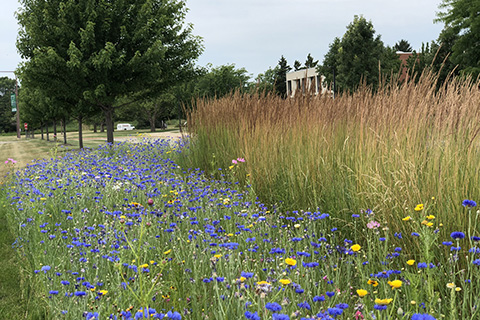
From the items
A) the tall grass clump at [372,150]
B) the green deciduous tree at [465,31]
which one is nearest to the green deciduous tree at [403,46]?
the green deciduous tree at [465,31]

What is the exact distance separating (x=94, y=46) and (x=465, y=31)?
86.6 feet

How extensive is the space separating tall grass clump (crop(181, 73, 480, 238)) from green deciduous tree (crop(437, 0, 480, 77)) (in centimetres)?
2555

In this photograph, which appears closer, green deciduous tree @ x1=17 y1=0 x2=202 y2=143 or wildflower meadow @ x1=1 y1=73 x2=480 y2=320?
wildflower meadow @ x1=1 y1=73 x2=480 y2=320

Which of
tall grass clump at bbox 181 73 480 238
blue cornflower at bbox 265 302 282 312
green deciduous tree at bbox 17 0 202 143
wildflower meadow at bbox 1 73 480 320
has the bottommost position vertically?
wildflower meadow at bbox 1 73 480 320

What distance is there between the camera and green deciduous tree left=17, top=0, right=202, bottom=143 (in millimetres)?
16719

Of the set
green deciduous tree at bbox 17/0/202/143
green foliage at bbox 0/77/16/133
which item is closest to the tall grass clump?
green deciduous tree at bbox 17/0/202/143

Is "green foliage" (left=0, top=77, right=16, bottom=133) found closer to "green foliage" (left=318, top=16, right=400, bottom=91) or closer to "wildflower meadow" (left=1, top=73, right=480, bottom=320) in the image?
"green foliage" (left=318, top=16, right=400, bottom=91)

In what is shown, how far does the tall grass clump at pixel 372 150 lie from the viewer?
11.2 feet

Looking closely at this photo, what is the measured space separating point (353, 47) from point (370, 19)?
8.31ft

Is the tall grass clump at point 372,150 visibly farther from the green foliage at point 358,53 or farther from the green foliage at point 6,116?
the green foliage at point 6,116

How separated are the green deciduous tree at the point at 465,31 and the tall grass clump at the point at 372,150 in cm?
2555

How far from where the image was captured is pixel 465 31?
101 feet

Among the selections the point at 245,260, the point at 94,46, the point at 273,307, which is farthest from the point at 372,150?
the point at 94,46

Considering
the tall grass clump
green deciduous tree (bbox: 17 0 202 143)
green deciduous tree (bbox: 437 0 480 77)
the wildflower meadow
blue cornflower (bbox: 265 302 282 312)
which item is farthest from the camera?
green deciduous tree (bbox: 437 0 480 77)
